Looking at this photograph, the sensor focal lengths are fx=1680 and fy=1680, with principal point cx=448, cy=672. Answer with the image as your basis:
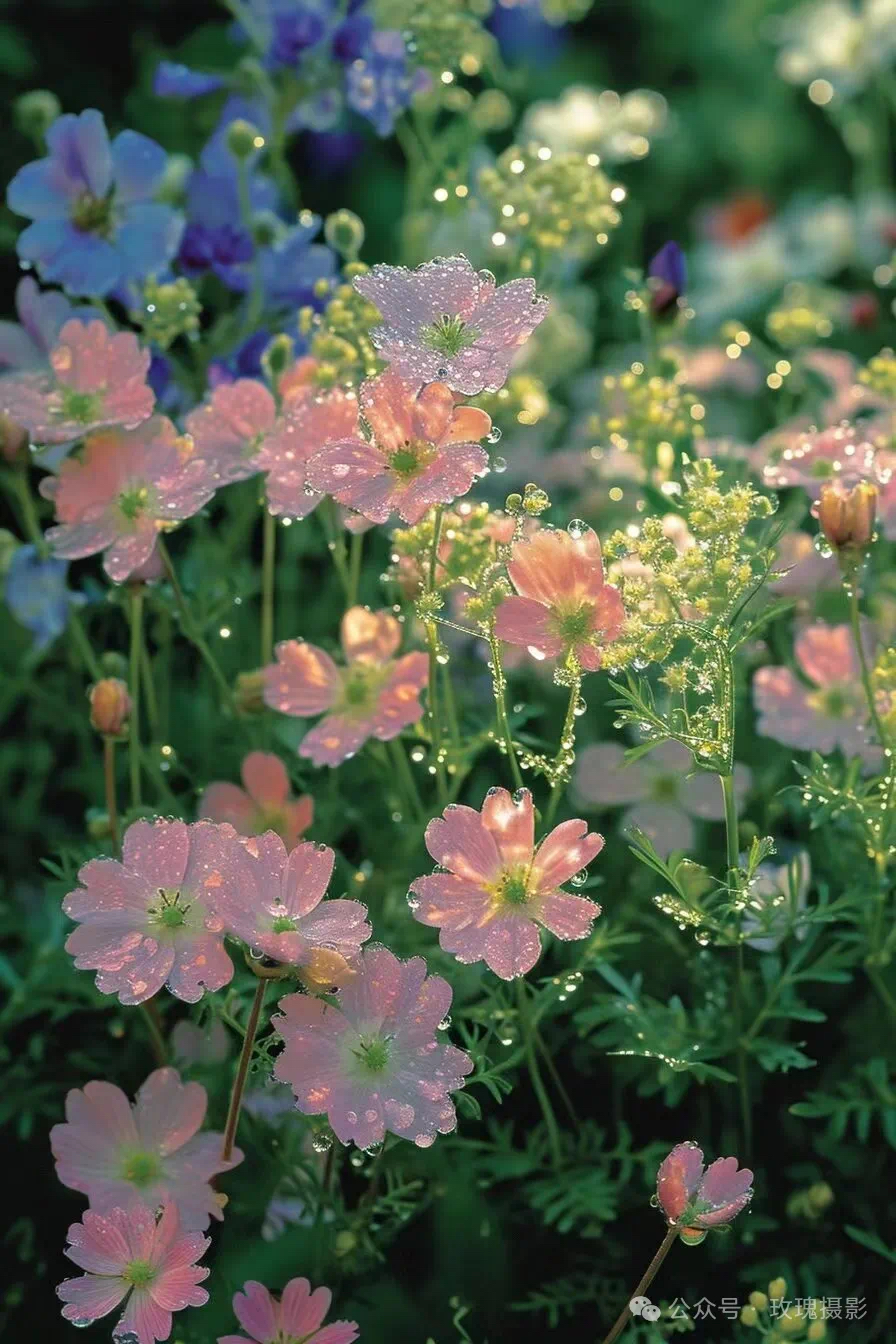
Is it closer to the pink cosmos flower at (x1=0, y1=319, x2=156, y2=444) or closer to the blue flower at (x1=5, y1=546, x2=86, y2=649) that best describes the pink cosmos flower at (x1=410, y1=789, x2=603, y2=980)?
the pink cosmos flower at (x1=0, y1=319, x2=156, y2=444)

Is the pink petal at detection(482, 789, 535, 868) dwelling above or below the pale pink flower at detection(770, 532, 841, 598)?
above

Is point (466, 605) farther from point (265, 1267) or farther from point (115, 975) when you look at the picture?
point (265, 1267)

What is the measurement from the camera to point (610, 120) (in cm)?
150

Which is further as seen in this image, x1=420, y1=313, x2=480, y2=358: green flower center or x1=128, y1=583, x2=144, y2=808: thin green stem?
x1=128, y1=583, x2=144, y2=808: thin green stem

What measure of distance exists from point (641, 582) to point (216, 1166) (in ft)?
1.11

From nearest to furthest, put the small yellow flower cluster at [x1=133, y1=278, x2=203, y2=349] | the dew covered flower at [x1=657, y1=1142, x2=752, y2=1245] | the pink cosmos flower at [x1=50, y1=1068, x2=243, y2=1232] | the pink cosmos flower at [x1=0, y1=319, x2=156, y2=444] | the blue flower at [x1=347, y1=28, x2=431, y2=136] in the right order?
the dew covered flower at [x1=657, y1=1142, x2=752, y2=1245]
the pink cosmos flower at [x1=50, y1=1068, x2=243, y2=1232]
the pink cosmos flower at [x1=0, y1=319, x2=156, y2=444]
the small yellow flower cluster at [x1=133, y1=278, x2=203, y2=349]
the blue flower at [x1=347, y1=28, x2=431, y2=136]

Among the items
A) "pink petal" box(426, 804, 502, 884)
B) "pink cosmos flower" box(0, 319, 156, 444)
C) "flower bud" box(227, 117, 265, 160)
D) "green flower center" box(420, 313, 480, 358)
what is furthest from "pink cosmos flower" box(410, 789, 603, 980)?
"flower bud" box(227, 117, 265, 160)

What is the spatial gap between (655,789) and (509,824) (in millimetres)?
320

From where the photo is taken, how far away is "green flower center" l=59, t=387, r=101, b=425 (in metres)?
0.91

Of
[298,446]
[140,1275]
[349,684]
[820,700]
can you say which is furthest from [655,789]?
[140,1275]

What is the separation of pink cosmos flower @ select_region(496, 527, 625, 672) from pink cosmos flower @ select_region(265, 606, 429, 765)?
6.2 inches

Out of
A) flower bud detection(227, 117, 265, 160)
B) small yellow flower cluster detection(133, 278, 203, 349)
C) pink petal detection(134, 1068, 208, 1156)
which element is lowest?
pink petal detection(134, 1068, 208, 1156)

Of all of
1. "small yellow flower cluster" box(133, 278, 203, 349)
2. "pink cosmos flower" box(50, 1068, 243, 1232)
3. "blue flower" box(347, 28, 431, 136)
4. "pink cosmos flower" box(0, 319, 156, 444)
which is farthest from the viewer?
"blue flower" box(347, 28, 431, 136)

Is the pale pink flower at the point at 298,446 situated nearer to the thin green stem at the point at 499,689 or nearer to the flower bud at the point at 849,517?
the thin green stem at the point at 499,689
